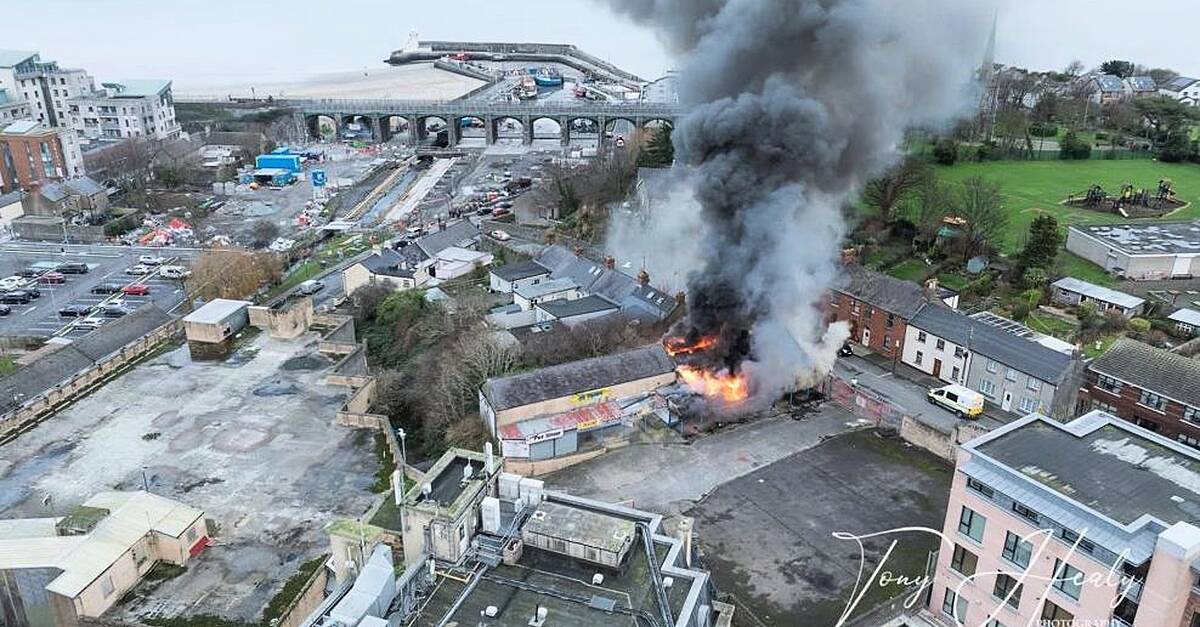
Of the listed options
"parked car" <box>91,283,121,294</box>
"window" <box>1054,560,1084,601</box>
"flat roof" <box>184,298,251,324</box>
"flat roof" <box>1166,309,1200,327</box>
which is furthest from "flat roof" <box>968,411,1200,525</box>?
"parked car" <box>91,283,121,294</box>

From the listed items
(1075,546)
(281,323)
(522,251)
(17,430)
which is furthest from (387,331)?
(1075,546)

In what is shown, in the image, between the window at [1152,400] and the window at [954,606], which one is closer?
the window at [954,606]

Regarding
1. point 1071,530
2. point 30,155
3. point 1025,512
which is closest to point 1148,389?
point 1025,512

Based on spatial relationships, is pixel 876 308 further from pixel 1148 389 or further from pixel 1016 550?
pixel 1016 550

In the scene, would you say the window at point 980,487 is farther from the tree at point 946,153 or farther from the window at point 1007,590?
the tree at point 946,153

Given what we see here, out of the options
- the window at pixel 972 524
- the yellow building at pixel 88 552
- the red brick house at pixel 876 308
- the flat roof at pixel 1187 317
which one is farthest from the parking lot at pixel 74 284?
the flat roof at pixel 1187 317
